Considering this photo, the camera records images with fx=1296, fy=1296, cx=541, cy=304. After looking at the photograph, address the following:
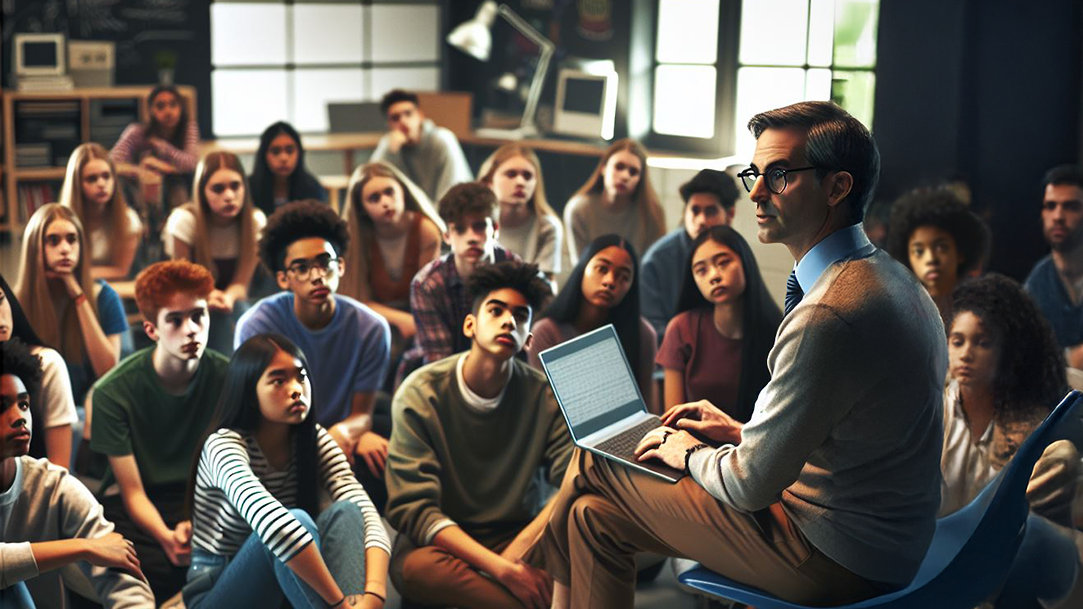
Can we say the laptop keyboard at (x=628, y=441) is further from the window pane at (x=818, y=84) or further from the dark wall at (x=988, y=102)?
the window pane at (x=818, y=84)

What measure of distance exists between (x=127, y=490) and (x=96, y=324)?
3.09 ft

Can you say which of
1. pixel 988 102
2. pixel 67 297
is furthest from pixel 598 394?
pixel 988 102

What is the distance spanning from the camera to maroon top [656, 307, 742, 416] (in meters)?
3.93

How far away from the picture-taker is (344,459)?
3.47 m

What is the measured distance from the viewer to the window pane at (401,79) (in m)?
9.66

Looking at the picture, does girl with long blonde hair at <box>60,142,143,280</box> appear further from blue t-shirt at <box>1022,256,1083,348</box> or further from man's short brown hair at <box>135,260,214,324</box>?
blue t-shirt at <box>1022,256,1083,348</box>

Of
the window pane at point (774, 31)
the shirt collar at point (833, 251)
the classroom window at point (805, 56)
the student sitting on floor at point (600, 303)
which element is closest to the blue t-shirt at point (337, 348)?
the student sitting on floor at point (600, 303)

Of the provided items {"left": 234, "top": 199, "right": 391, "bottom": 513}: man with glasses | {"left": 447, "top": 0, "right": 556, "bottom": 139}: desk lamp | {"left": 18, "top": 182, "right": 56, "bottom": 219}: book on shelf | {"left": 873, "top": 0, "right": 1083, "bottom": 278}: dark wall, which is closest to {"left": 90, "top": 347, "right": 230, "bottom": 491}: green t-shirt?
{"left": 234, "top": 199, "right": 391, "bottom": 513}: man with glasses

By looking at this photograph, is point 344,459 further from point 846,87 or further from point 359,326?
point 846,87

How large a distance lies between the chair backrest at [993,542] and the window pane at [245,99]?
752 centimetres

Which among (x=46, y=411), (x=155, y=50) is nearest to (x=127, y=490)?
(x=46, y=411)

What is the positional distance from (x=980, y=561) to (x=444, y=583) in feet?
5.41

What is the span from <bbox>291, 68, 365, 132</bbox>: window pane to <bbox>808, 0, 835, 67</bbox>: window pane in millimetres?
4031

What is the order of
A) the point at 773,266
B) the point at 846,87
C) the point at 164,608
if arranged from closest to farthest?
the point at 164,608
the point at 773,266
the point at 846,87
